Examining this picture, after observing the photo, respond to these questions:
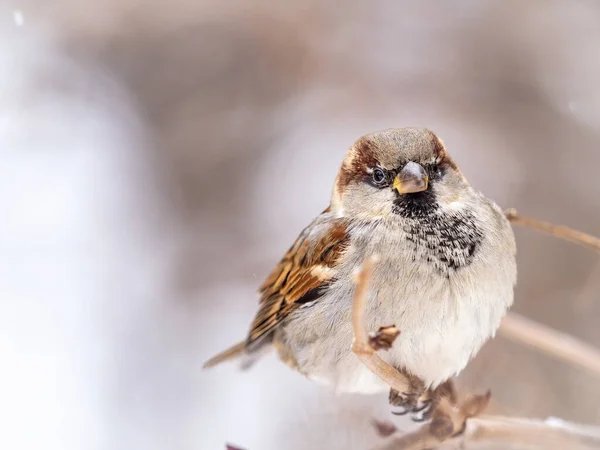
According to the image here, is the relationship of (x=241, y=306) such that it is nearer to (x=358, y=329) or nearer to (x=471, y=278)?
(x=471, y=278)

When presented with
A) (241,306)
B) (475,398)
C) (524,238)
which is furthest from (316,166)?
(475,398)

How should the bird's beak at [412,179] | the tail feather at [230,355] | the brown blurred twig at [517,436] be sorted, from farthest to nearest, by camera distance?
1. the tail feather at [230,355]
2. the brown blurred twig at [517,436]
3. the bird's beak at [412,179]

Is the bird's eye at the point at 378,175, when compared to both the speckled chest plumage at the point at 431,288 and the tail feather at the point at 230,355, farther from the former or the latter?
the tail feather at the point at 230,355

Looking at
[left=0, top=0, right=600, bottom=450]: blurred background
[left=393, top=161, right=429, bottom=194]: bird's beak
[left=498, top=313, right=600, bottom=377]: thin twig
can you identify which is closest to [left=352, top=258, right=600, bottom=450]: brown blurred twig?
[left=498, top=313, right=600, bottom=377]: thin twig

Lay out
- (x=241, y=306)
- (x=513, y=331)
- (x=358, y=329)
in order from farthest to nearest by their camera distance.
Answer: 1. (x=241, y=306)
2. (x=513, y=331)
3. (x=358, y=329)

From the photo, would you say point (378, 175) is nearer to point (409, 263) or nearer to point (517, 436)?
point (409, 263)

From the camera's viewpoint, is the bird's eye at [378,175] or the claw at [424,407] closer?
the bird's eye at [378,175]

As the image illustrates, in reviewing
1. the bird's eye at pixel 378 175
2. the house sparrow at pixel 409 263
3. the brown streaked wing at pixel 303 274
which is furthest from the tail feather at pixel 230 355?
the bird's eye at pixel 378 175
